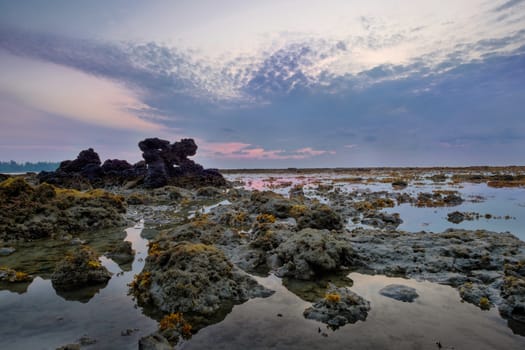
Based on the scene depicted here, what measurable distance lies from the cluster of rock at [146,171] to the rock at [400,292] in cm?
4942

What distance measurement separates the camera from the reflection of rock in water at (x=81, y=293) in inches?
371

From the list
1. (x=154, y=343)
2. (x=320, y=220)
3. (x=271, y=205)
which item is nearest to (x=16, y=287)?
(x=154, y=343)

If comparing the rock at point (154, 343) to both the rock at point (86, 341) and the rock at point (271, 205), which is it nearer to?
the rock at point (86, 341)

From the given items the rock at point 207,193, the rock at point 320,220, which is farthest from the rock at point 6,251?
the rock at point 207,193

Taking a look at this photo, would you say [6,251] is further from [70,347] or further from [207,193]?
[207,193]

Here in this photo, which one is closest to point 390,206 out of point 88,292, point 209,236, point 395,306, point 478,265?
point 478,265

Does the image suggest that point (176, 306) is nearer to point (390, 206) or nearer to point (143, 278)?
point (143, 278)

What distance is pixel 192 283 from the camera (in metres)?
9.04

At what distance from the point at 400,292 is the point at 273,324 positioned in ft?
13.6

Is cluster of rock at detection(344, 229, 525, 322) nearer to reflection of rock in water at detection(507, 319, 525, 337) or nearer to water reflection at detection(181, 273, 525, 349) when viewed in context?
reflection of rock in water at detection(507, 319, 525, 337)

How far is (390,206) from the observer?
27812mm

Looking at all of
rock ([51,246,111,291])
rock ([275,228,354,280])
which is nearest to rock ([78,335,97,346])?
rock ([51,246,111,291])

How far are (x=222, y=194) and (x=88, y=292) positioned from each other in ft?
113

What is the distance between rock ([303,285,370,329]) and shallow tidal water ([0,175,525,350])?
7.4 inches
